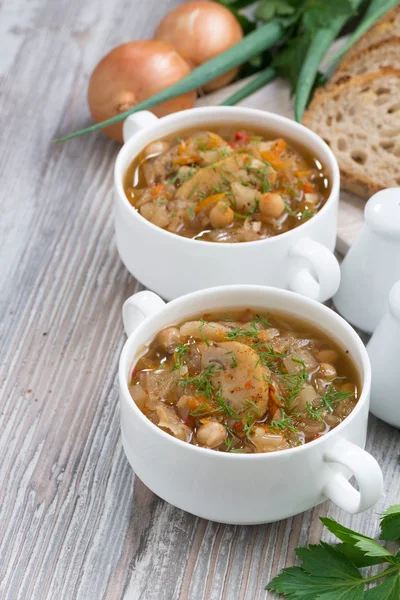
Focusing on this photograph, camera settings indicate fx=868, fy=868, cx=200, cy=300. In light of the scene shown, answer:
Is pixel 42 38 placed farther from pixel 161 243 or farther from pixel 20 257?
pixel 161 243

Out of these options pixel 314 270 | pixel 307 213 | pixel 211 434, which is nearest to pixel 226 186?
pixel 307 213

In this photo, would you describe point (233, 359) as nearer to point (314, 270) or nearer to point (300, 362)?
point (300, 362)

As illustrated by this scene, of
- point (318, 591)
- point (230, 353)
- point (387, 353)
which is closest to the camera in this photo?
point (318, 591)

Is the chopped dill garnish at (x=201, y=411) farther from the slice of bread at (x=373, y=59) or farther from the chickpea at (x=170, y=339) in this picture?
the slice of bread at (x=373, y=59)

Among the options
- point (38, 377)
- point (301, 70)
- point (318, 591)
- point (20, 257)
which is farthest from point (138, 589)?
point (301, 70)

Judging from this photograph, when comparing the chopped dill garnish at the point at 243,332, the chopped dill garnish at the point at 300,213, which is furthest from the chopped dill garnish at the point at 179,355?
the chopped dill garnish at the point at 300,213
